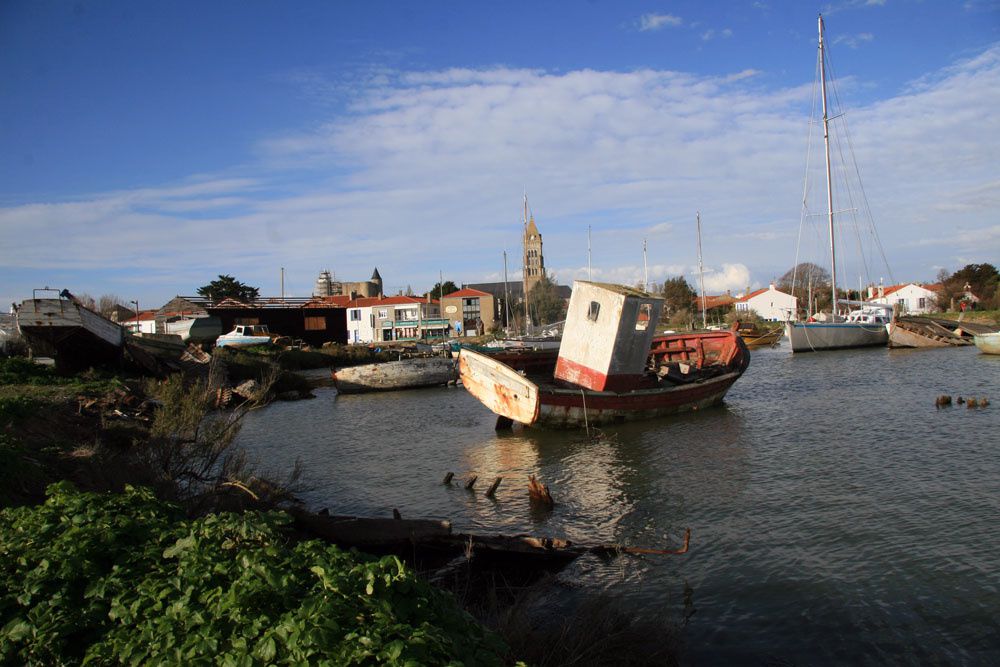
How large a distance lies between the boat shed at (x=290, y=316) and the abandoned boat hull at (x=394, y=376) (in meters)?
28.7

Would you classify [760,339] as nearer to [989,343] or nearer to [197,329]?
[989,343]

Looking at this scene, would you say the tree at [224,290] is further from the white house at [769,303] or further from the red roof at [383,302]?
the white house at [769,303]

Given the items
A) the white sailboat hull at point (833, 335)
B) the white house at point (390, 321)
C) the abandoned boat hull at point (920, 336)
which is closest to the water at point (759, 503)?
the white sailboat hull at point (833, 335)

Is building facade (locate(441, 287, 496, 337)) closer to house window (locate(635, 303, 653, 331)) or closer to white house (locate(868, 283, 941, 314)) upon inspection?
white house (locate(868, 283, 941, 314))

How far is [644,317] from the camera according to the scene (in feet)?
62.1

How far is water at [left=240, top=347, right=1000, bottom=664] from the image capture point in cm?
669

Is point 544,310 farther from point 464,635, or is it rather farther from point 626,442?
point 464,635

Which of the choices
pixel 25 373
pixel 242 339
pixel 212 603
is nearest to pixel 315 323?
pixel 242 339

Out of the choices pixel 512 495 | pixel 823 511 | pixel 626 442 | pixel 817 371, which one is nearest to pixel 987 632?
pixel 823 511

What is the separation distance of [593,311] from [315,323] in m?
49.8

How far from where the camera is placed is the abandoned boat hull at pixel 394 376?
32.0 metres

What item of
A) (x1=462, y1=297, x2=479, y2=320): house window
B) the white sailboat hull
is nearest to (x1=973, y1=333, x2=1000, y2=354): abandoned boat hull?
the white sailboat hull

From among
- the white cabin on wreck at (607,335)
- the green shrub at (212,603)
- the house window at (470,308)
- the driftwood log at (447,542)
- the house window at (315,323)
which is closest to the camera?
the green shrub at (212,603)

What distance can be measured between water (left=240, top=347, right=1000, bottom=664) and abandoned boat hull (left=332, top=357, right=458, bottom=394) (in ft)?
28.5
